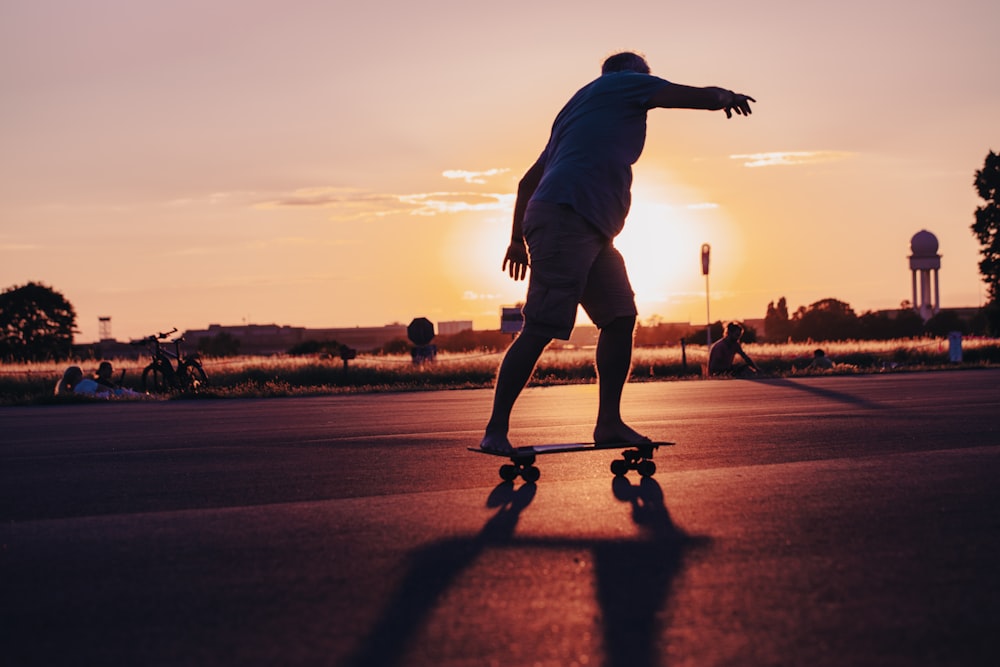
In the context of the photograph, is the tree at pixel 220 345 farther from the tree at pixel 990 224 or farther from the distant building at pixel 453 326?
the tree at pixel 990 224

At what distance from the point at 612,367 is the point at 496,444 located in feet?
2.69

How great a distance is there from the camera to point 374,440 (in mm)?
8641

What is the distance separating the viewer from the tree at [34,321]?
3073 inches

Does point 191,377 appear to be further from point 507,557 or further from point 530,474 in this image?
point 507,557

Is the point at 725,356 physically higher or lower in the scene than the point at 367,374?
higher

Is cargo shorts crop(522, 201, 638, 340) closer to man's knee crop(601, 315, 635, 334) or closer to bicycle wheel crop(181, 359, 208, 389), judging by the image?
man's knee crop(601, 315, 635, 334)

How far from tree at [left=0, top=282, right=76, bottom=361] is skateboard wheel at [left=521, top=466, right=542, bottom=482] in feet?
247

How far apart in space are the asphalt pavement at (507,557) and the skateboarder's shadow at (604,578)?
11mm

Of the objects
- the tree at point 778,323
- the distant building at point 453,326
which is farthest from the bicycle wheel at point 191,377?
the distant building at point 453,326

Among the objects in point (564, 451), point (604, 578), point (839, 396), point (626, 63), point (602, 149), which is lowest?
point (839, 396)

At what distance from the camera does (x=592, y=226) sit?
6.01m

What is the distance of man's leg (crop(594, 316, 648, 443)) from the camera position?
623 cm

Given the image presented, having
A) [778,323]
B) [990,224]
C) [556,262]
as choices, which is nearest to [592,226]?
[556,262]

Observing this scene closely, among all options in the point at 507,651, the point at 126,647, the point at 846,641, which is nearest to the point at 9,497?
the point at 126,647
